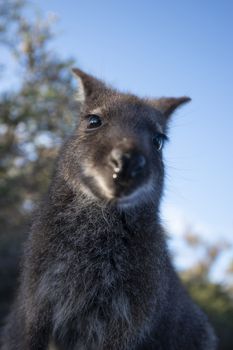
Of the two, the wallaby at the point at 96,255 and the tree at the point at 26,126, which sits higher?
Answer: the tree at the point at 26,126

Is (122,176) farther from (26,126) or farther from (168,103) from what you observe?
(26,126)

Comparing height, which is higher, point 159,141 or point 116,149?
point 159,141

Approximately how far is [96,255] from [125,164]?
1429mm

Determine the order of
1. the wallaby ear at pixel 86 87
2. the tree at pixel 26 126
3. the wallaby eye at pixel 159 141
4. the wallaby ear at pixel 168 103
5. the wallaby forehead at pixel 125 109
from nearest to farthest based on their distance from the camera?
the wallaby forehead at pixel 125 109, the wallaby eye at pixel 159 141, the wallaby ear at pixel 86 87, the wallaby ear at pixel 168 103, the tree at pixel 26 126

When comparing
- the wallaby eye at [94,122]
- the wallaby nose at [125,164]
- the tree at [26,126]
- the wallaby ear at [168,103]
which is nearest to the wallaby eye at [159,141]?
the wallaby eye at [94,122]

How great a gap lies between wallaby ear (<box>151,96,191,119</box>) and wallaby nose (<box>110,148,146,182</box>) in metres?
2.36

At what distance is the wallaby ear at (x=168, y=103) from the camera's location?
7.67 meters

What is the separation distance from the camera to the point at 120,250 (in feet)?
20.2

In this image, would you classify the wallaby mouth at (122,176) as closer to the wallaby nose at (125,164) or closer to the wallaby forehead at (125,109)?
the wallaby nose at (125,164)

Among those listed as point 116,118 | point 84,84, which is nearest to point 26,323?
point 116,118

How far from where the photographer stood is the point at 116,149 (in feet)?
17.8

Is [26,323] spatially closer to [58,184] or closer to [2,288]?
[58,184]

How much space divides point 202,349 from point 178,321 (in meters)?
0.73

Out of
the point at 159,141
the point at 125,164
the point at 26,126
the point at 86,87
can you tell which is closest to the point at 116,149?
the point at 125,164
